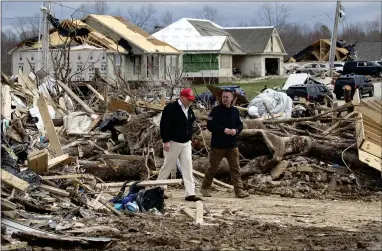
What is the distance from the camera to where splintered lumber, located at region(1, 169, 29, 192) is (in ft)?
28.6

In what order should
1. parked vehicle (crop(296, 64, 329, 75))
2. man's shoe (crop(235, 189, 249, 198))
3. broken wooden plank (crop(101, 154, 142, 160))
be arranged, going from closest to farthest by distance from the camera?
man's shoe (crop(235, 189, 249, 198)) → broken wooden plank (crop(101, 154, 142, 160)) → parked vehicle (crop(296, 64, 329, 75))

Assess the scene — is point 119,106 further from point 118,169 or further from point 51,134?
point 118,169

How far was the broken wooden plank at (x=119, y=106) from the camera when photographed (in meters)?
16.3

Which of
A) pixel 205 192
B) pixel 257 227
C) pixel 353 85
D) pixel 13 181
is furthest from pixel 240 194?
pixel 353 85

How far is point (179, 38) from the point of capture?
Answer: 5781 cm

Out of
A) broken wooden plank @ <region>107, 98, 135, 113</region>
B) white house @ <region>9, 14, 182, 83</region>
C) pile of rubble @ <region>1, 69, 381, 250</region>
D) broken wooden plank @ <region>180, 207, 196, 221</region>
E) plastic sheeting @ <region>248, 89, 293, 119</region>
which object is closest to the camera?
pile of rubble @ <region>1, 69, 381, 250</region>

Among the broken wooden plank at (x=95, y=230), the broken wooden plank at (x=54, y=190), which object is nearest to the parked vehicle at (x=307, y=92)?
the broken wooden plank at (x=54, y=190)

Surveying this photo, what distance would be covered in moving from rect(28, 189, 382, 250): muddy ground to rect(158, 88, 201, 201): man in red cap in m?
0.38

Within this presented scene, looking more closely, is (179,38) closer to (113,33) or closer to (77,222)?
(113,33)

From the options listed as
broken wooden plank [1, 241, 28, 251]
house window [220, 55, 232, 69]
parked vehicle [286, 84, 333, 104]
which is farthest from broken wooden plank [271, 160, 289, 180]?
house window [220, 55, 232, 69]

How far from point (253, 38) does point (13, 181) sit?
193 feet

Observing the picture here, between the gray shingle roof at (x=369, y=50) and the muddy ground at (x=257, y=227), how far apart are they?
231ft

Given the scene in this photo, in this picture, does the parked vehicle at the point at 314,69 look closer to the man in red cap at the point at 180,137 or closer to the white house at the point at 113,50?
the white house at the point at 113,50

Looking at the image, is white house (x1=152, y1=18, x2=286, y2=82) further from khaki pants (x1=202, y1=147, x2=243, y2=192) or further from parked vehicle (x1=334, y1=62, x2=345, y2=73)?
khaki pants (x1=202, y1=147, x2=243, y2=192)
